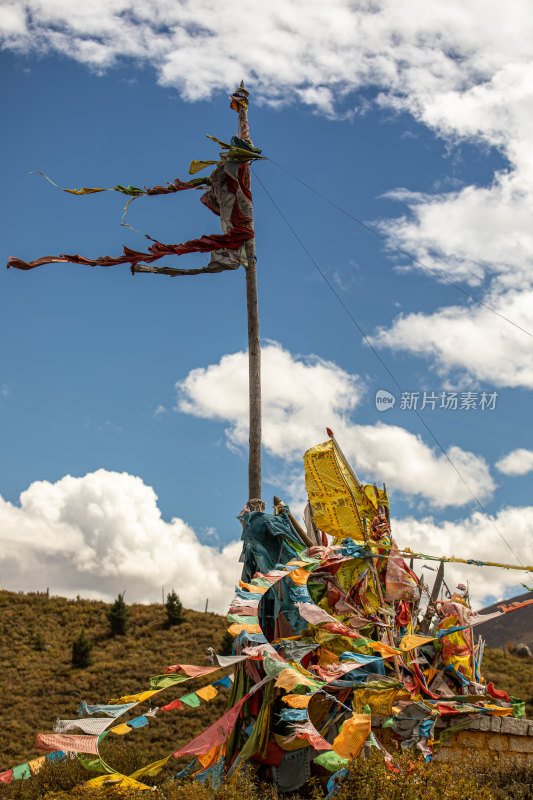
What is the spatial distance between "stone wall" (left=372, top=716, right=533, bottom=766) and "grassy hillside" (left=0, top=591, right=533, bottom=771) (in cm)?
1087

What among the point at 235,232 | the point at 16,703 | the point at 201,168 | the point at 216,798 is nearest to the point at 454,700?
the point at 216,798

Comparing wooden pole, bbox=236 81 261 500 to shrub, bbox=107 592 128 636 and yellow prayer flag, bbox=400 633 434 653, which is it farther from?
shrub, bbox=107 592 128 636

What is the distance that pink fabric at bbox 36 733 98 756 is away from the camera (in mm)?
6845

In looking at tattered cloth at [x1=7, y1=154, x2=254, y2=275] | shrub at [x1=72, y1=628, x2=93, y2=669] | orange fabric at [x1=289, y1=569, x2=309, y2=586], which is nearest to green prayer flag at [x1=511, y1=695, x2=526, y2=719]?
orange fabric at [x1=289, y1=569, x2=309, y2=586]

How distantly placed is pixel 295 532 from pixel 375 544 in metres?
1.17

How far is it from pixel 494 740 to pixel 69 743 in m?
6.25

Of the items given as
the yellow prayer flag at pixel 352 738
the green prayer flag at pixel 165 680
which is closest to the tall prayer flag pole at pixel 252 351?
the green prayer flag at pixel 165 680

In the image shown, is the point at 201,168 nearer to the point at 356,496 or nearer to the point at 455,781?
the point at 356,496

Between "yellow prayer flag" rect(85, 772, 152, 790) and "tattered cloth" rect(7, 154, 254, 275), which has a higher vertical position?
"tattered cloth" rect(7, 154, 254, 275)

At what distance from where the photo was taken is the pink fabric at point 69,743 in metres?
6.84

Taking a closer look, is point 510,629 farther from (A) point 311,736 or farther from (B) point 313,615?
(A) point 311,736

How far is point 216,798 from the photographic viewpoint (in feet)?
21.8

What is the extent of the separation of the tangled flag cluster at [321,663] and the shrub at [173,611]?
24.7 metres

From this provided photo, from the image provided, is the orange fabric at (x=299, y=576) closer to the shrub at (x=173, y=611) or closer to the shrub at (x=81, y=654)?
the shrub at (x=81, y=654)
